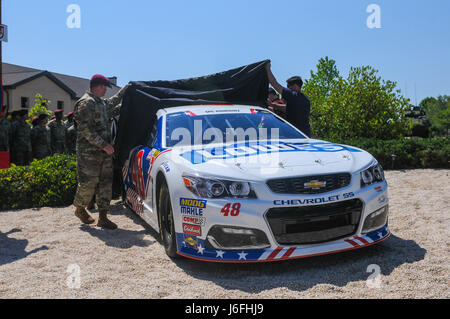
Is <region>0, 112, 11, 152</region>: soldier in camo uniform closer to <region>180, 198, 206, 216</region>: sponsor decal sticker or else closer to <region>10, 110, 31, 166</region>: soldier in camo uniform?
<region>10, 110, 31, 166</region>: soldier in camo uniform

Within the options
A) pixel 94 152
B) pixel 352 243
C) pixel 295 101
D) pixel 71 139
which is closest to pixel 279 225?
pixel 352 243

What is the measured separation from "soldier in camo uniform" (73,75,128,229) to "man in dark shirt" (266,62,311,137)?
275cm

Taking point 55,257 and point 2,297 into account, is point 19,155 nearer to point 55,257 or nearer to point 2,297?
point 55,257

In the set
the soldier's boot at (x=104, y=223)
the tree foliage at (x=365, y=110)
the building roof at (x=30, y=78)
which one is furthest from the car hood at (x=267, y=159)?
the building roof at (x=30, y=78)

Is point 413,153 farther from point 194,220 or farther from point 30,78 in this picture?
point 30,78

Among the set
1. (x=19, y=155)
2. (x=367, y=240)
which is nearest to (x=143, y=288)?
(x=367, y=240)

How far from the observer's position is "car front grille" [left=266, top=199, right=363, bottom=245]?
140 inches

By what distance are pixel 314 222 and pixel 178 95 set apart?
11.4ft

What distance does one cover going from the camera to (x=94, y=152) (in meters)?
5.80

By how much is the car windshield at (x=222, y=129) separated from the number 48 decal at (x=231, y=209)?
1362mm

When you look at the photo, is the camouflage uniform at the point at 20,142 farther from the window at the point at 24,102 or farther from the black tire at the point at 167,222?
the window at the point at 24,102

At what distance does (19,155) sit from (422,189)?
Answer: 10844 mm

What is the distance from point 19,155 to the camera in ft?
41.9
